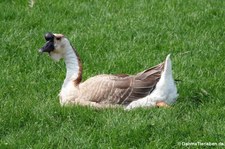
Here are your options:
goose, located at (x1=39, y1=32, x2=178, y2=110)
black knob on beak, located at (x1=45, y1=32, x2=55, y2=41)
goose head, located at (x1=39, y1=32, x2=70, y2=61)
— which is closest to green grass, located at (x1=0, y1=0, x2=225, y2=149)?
goose, located at (x1=39, y1=32, x2=178, y2=110)

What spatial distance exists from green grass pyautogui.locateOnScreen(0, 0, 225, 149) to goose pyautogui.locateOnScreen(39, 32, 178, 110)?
15 cm

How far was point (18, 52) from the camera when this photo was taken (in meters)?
8.67

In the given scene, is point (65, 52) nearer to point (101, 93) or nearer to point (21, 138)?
point (101, 93)

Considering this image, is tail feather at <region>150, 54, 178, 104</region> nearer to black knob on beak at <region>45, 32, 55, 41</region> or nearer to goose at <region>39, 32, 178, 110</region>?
goose at <region>39, 32, 178, 110</region>

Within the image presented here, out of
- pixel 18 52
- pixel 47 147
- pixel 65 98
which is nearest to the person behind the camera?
pixel 47 147

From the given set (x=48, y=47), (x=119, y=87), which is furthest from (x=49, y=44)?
(x=119, y=87)

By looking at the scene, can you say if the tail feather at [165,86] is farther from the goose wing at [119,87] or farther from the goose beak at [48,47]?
the goose beak at [48,47]

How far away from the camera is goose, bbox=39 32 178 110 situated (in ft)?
22.3

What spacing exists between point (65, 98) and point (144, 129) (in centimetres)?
111

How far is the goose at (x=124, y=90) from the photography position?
6785mm

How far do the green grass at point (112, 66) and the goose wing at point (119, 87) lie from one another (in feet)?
0.64

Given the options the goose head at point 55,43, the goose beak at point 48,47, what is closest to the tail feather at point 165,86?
the goose head at point 55,43

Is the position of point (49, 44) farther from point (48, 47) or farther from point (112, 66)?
point (112, 66)

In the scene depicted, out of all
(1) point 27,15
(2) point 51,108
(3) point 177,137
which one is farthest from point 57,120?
(1) point 27,15
